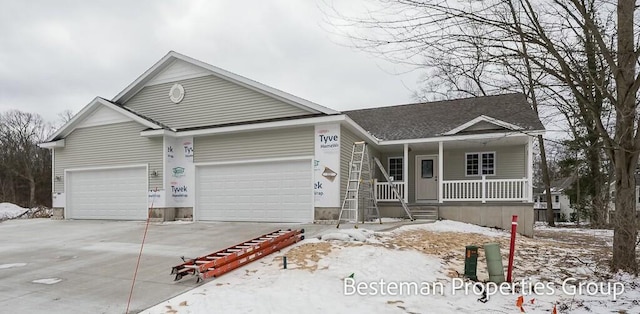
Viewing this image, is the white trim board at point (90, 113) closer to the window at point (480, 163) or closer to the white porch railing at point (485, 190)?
the white porch railing at point (485, 190)

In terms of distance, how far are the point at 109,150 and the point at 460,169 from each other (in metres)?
13.6

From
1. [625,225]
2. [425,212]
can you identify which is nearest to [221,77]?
[425,212]

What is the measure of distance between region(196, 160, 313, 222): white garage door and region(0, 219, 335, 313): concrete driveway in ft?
2.64

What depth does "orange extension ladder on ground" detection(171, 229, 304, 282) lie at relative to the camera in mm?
5828

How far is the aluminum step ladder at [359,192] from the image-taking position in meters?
11.5

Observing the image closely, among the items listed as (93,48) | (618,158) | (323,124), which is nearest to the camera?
(618,158)

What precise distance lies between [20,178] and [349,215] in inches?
1529

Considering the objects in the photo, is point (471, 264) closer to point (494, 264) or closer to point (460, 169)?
Result: point (494, 264)

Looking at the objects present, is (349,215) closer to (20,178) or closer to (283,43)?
(283,43)

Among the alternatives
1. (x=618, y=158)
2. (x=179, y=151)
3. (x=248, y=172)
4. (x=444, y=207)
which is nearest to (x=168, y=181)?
(x=179, y=151)

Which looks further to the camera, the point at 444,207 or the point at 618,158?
the point at 444,207

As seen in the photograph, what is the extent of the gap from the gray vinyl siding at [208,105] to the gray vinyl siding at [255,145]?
0.69 metres

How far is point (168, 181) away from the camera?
1345cm

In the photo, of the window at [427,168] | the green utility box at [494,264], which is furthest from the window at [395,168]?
the green utility box at [494,264]
